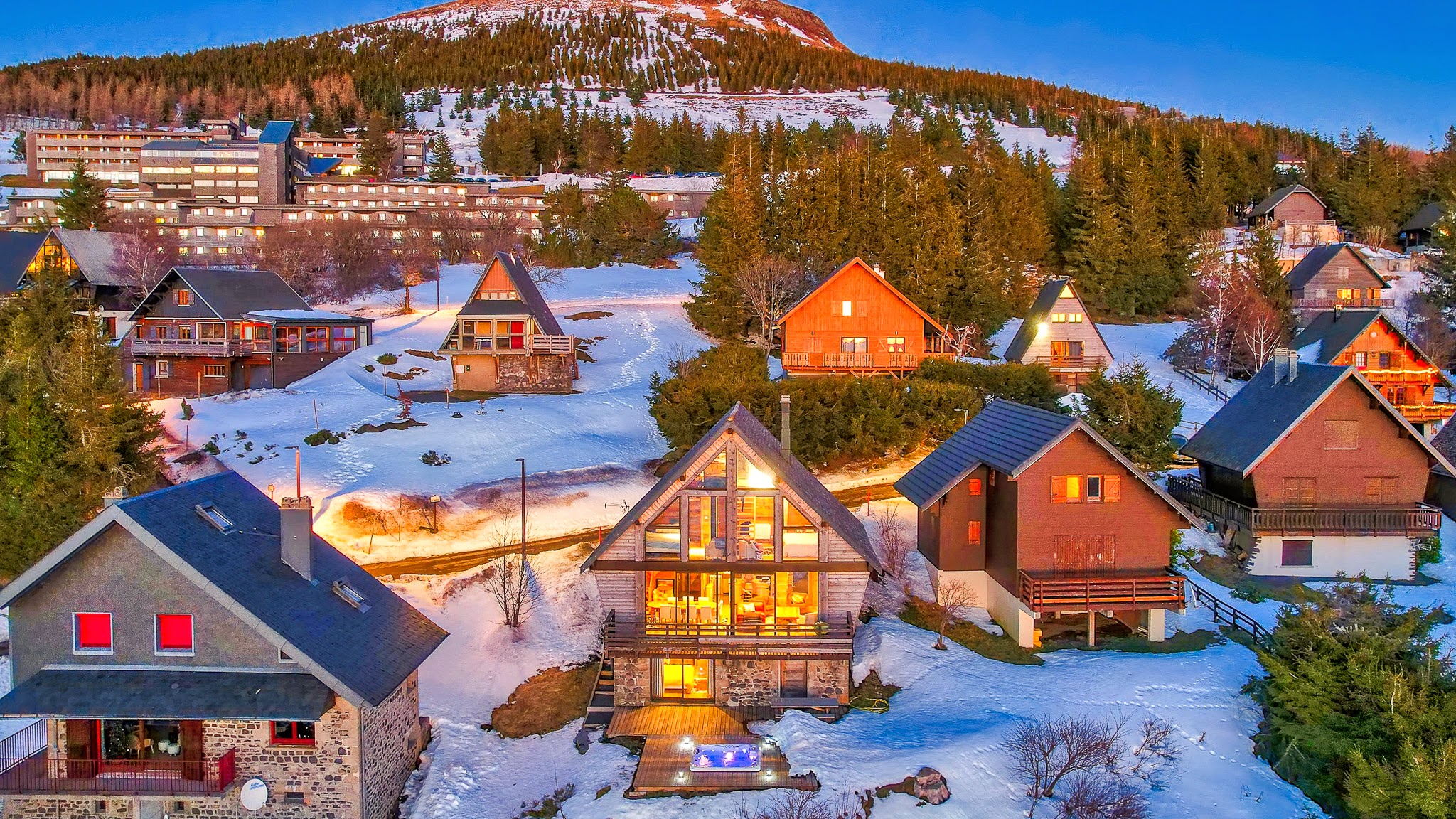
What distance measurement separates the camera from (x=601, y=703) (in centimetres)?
2448

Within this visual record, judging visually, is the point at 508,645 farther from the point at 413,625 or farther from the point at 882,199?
the point at 882,199

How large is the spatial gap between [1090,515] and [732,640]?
11340 millimetres

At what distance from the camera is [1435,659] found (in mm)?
19891

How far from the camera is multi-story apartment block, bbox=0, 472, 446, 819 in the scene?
18.4 m

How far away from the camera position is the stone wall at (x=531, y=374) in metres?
53.0

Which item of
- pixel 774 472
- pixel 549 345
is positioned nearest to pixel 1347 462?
pixel 774 472

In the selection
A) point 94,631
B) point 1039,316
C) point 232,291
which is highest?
point 232,291

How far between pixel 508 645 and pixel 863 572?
39.9 ft

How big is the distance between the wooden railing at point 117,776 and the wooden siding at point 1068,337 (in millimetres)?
48096

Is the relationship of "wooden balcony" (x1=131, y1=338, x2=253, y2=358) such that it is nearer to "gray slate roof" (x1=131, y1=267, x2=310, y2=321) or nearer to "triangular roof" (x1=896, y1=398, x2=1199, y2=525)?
"gray slate roof" (x1=131, y1=267, x2=310, y2=321)

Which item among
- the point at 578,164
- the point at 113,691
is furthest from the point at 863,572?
the point at 578,164

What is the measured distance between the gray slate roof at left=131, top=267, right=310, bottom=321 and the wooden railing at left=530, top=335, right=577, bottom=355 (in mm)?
16421

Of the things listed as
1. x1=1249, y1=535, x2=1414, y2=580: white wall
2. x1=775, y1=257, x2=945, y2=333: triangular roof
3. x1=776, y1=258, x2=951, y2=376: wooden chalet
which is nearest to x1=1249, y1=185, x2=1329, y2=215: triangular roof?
x1=776, y1=258, x2=951, y2=376: wooden chalet

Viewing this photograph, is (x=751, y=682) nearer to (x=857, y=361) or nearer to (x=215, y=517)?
(x=215, y=517)
